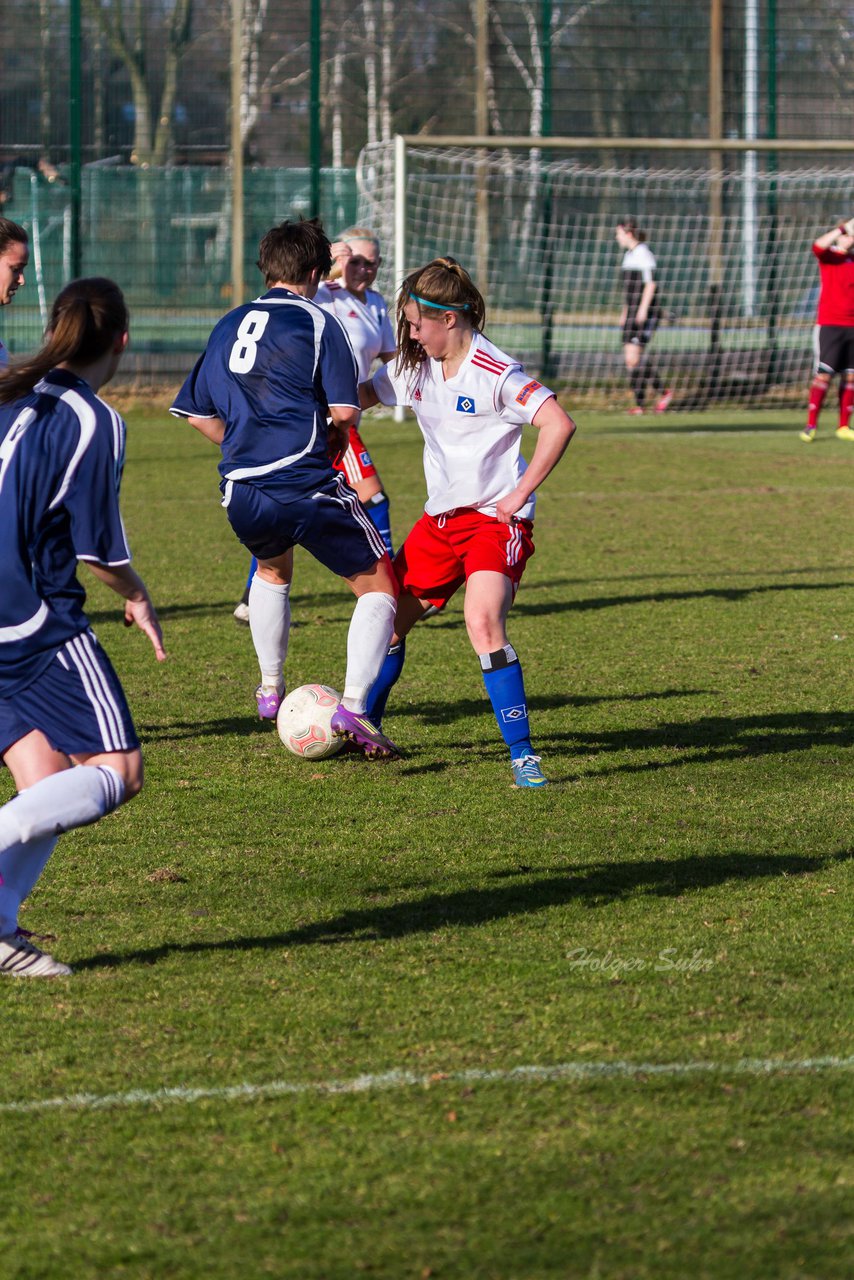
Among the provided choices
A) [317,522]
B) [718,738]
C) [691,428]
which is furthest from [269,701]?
[691,428]

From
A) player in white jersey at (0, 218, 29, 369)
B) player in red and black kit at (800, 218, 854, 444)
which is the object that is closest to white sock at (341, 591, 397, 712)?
player in white jersey at (0, 218, 29, 369)

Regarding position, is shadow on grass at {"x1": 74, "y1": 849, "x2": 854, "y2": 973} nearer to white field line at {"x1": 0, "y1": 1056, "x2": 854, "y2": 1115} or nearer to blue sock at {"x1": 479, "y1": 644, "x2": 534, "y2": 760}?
white field line at {"x1": 0, "y1": 1056, "x2": 854, "y2": 1115}

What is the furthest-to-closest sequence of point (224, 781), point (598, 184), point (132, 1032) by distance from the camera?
1. point (598, 184)
2. point (224, 781)
3. point (132, 1032)

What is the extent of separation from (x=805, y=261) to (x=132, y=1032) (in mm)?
21131

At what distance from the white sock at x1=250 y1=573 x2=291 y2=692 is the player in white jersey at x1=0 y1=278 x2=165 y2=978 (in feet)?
9.43

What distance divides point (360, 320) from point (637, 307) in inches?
484

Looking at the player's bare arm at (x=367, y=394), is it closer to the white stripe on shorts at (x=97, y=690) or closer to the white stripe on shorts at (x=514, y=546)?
the white stripe on shorts at (x=514, y=546)

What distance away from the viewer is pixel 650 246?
2292cm

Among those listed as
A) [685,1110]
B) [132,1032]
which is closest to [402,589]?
[132,1032]

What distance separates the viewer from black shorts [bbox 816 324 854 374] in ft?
56.7

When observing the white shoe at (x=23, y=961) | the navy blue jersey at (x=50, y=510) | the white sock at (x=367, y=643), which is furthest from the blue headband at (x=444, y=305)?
the white shoe at (x=23, y=961)

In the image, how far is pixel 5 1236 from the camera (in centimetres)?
279

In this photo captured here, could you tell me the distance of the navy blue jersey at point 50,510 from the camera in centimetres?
360

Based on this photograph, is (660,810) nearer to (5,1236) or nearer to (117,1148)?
(117,1148)
